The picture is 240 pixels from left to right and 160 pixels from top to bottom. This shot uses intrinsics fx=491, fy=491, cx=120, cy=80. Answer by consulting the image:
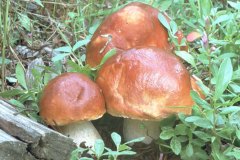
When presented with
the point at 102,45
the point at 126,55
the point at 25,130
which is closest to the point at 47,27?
the point at 102,45

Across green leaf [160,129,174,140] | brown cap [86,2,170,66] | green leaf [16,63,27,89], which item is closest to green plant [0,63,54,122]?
green leaf [16,63,27,89]

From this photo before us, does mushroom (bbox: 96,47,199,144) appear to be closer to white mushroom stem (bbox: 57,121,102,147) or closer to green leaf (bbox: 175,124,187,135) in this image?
green leaf (bbox: 175,124,187,135)

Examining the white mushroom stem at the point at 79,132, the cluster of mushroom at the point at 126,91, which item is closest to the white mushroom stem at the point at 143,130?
the cluster of mushroom at the point at 126,91

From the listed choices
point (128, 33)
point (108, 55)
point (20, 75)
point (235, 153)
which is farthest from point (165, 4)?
point (235, 153)

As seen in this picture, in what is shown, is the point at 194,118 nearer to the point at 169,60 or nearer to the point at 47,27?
the point at 169,60

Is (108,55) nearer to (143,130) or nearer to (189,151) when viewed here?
(143,130)
